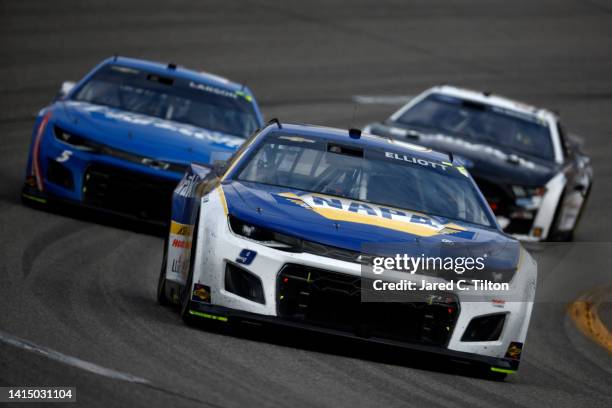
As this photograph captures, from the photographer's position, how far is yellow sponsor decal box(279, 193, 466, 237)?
Result: 7422 mm

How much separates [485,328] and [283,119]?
41.0 ft

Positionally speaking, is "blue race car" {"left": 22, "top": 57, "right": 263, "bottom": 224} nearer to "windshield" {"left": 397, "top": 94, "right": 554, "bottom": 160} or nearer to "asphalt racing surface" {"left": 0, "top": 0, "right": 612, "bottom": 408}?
"asphalt racing surface" {"left": 0, "top": 0, "right": 612, "bottom": 408}

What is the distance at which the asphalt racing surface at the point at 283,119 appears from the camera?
643 cm

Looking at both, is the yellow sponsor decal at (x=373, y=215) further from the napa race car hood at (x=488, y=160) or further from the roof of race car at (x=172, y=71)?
the roof of race car at (x=172, y=71)

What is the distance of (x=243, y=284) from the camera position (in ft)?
23.2

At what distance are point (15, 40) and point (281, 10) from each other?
24.7 ft

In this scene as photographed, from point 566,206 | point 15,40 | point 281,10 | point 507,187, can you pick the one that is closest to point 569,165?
point 566,206

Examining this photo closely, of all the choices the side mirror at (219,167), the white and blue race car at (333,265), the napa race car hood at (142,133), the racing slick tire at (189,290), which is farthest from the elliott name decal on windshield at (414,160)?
the napa race car hood at (142,133)

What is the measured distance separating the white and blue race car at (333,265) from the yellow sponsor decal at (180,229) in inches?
0.8

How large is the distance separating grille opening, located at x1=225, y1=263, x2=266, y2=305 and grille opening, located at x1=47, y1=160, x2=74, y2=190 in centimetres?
418

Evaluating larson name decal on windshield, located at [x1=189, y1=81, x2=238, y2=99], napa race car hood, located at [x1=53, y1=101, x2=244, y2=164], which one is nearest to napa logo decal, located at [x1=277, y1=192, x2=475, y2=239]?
napa race car hood, located at [x1=53, y1=101, x2=244, y2=164]

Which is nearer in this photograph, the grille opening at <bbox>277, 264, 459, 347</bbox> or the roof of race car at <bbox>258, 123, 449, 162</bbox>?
the grille opening at <bbox>277, 264, 459, 347</bbox>

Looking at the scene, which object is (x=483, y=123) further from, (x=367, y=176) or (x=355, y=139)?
(x=367, y=176)

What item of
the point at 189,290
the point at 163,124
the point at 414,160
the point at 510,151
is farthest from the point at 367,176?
the point at 510,151
